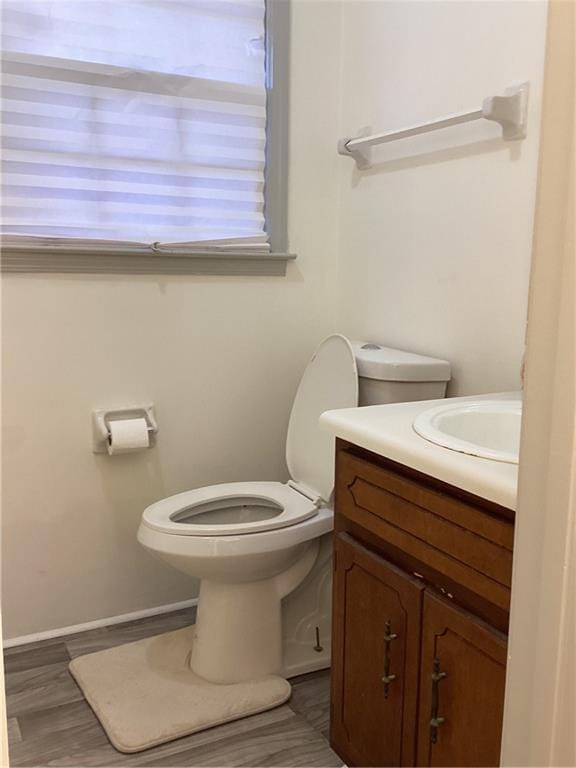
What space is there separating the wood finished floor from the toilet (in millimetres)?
145

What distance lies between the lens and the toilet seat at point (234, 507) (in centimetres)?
187

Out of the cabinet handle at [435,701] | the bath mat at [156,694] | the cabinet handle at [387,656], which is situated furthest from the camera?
the bath mat at [156,694]

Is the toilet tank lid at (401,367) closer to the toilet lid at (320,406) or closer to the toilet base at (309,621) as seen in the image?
the toilet lid at (320,406)

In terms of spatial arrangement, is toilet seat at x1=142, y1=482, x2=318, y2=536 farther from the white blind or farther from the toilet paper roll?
the white blind

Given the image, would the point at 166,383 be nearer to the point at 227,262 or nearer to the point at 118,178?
the point at 227,262

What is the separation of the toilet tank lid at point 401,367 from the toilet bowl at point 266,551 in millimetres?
43

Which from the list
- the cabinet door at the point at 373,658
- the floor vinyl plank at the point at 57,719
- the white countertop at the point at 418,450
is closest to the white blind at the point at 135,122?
the white countertop at the point at 418,450

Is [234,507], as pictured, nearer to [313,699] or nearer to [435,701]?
[313,699]

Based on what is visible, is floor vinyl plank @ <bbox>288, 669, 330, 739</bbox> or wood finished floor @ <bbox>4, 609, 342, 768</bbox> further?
floor vinyl plank @ <bbox>288, 669, 330, 739</bbox>

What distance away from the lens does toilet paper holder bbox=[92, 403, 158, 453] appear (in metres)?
2.12

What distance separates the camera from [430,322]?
2.01 meters

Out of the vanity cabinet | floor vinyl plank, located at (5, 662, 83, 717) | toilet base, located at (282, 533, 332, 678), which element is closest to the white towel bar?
the vanity cabinet

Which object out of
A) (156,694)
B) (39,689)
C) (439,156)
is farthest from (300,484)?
(439,156)

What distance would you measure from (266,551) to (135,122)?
50.5 inches
